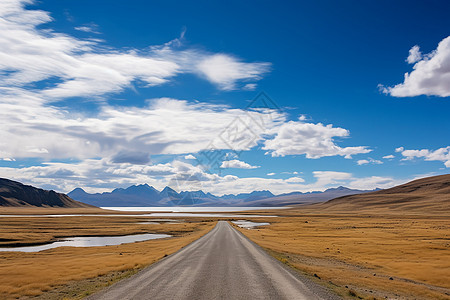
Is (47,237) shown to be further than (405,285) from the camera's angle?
Yes

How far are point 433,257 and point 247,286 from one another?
3092cm

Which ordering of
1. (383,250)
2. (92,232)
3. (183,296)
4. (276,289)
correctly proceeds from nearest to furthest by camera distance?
(183,296) → (276,289) → (383,250) → (92,232)

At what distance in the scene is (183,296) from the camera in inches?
605

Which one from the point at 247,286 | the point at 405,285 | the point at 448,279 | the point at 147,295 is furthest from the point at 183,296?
the point at 448,279

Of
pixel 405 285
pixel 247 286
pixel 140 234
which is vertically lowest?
pixel 140 234

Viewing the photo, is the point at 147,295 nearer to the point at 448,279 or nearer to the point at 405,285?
the point at 405,285

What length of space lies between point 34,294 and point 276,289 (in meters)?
15.9

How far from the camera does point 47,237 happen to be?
227 feet

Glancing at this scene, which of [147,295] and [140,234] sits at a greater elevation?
[147,295]

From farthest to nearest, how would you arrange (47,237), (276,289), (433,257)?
1. (47,237)
2. (433,257)
3. (276,289)

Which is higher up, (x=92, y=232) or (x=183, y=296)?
(x=183, y=296)

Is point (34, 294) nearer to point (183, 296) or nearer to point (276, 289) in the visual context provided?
point (183, 296)

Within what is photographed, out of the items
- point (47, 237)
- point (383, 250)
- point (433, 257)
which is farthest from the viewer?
point (47, 237)

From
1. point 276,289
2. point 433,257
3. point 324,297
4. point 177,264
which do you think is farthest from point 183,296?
point 433,257
